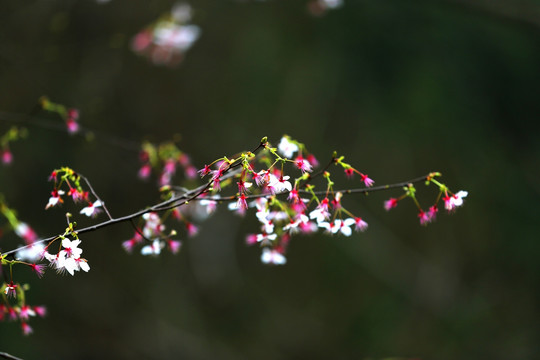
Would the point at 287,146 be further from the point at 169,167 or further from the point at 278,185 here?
the point at 169,167

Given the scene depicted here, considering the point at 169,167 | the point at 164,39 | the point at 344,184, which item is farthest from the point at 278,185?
the point at 344,184

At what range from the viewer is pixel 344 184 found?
348 centimetres

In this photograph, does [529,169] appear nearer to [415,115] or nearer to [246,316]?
[415,115]

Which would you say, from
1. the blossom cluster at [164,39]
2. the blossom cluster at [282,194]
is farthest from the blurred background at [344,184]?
the blossom cluster at [282,194]

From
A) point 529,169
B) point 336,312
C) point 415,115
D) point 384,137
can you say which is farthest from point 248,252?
point 529,169

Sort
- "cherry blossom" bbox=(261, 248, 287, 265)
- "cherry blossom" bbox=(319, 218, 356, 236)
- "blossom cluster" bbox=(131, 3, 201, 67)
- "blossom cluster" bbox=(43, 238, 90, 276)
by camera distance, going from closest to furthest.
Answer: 1. "blossom cluster" bbox=(43, 238, 90, 276)
2. "cherry blossom" bbox=(319, 218, 356, 236)
3. "cherry blossom" bbox=(261, 248, 287, 265)
4. "blossom cluster" bbox=(131, 3, 201, 67)

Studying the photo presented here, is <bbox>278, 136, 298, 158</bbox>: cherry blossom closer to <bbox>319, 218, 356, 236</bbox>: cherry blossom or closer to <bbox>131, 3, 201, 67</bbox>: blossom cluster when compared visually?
<bbox>319, 218, 356, 236</bbox>: cherry blossom

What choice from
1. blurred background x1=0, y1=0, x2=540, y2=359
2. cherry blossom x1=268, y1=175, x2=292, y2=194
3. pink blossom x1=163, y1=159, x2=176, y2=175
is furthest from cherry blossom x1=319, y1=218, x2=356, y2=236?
blurred background x1=0, y1=0, x2=540, y2=359

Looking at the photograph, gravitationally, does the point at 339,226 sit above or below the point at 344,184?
below

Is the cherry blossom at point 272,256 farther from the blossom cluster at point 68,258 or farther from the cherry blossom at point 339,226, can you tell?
the blossom cluster at point 68,258

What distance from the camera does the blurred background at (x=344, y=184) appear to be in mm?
3193

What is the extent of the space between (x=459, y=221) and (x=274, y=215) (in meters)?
3.05

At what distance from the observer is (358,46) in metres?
3.57

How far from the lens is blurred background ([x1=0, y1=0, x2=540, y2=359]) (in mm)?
3193
